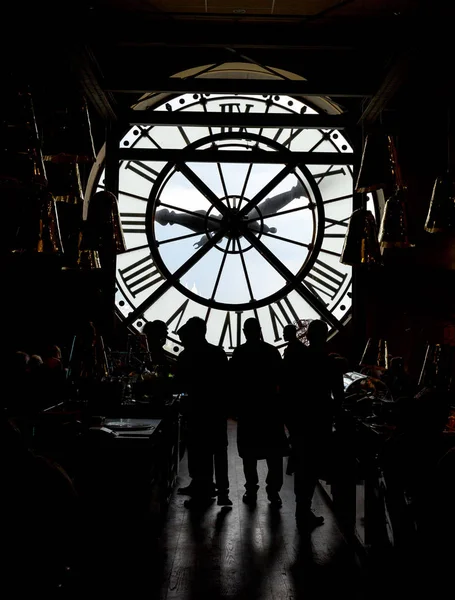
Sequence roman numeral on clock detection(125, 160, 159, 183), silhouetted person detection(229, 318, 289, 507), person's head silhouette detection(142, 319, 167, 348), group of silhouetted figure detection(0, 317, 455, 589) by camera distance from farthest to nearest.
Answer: roman numeral on clock detection(125, 160, 159, 183) < person's head silhouette detection(142, 319, 167, 348) < silhouetted person detection(229, 318, 289, 507) < group of silhouetted figure detection(0, 317, 455, 589)

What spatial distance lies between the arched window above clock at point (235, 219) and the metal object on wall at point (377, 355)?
104 inches

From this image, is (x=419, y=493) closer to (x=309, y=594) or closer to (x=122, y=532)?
(x=309, y=594)

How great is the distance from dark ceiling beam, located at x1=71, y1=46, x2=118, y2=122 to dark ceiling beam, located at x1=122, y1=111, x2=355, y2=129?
28cm

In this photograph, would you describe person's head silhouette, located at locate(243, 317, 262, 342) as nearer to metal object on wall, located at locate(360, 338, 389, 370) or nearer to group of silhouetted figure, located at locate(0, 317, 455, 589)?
group of silhouetted figure, located at locate(0, 317, 455, 589)

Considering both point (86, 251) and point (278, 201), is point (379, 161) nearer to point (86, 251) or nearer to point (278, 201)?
point (86, 251)

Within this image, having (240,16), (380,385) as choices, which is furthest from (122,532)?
(240,16)

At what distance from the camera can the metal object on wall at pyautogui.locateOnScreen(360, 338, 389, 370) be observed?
16.3 feet

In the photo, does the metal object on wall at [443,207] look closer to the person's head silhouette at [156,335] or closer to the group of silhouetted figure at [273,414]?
the group of silhouetted figure at [273,414]

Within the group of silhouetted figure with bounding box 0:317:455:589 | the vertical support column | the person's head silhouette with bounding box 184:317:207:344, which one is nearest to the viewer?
the group of silhouetted figure with bounding box 0:317:455:589

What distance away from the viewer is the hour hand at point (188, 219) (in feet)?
26.0

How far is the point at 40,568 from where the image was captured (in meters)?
2.18

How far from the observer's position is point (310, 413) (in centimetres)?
437

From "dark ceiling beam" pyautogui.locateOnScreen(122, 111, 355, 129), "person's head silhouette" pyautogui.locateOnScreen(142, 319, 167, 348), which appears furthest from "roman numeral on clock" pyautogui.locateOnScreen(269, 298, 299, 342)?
"dark ceiling beam" pyautogui.locateOnScreen(122, 111, 355, 129)

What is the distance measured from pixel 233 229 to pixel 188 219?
0.53m
